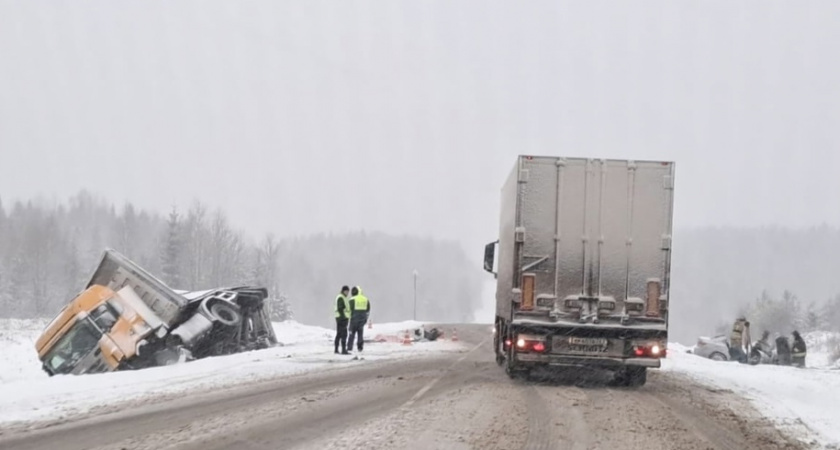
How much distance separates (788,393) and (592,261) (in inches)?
169

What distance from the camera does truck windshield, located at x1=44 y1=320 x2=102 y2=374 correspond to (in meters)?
15.7

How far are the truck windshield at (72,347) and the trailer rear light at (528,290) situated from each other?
954 cm

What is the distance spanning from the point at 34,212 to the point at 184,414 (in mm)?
110071

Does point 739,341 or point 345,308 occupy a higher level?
point 345,308

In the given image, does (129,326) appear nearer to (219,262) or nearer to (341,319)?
(341,319)

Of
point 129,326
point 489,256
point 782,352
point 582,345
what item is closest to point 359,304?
point 489,256

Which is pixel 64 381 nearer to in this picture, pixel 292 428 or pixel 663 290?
pixel 292 428

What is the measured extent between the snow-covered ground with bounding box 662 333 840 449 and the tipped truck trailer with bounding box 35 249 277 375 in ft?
34.7

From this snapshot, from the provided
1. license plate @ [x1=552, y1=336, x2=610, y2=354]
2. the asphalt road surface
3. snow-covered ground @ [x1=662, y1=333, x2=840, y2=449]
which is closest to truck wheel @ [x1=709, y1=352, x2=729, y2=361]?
snow-covered ground @ [x1=662, y1=333, x2=840, y2=449]

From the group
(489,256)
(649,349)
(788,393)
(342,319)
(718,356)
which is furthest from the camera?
(718,356)

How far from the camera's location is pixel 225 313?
1831 cm

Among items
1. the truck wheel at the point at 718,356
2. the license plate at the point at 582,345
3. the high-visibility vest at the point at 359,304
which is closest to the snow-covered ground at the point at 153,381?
the high-visibility vest at the point at 359,304

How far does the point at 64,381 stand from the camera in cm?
1059

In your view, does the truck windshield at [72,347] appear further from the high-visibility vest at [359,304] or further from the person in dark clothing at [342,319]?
the high-visibility vest at [359,304]
